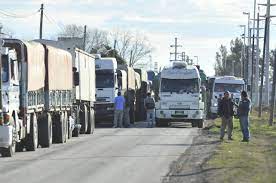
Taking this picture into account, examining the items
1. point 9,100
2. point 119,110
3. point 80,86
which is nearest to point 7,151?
point 9,100

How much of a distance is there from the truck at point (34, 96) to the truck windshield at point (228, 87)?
2312 centimetres

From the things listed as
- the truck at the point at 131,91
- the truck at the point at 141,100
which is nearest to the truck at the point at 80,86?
the truck at the point at 131,91

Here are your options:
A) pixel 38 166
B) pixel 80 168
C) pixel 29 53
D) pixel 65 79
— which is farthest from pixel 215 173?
pixel 65 79

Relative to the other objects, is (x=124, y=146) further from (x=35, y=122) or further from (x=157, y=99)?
(x=157, y=99)

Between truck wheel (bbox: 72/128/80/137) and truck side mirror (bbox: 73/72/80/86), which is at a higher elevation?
truck side mirror (bbox: 73/72/80/86)

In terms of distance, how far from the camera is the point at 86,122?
32094 mm

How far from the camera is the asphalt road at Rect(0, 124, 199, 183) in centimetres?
1534

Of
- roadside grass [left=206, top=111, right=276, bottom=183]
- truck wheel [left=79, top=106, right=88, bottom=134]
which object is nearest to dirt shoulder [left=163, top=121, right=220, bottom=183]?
roadside grass [left=206, top=111, right=276, bottom=183]

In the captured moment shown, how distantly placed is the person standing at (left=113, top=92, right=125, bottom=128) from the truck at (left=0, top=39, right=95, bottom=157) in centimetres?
923

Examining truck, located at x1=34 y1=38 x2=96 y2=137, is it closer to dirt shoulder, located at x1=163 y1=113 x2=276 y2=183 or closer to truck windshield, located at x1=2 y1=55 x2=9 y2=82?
dirt shoulder, located at x1=163 y1=113 x2=276 y2=183

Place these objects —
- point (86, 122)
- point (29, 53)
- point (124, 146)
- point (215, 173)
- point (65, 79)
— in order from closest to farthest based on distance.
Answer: point (215, 173), point (29, 53), point (124, 146), point (65, 79), point (86, 122)

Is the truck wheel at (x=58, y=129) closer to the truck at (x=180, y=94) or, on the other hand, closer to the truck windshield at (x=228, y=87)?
the truck at (x=180, y=94)

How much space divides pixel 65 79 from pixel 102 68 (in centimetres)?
1233

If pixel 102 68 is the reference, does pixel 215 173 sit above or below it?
below
